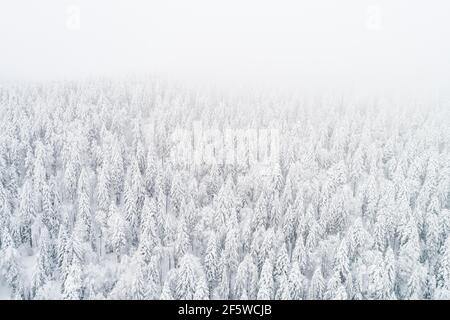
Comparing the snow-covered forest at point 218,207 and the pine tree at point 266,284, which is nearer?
the pine tree at point 266,284

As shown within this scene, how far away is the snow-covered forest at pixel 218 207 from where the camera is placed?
219 ft

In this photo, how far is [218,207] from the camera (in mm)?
79000

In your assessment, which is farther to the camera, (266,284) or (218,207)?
(218,207)

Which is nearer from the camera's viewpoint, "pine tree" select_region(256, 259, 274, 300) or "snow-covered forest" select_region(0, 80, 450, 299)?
"pine tree" select_region(256, 259, 274, 300)

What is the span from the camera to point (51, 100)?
114938 mm

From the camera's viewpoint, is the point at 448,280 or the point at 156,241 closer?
the point at 448,280

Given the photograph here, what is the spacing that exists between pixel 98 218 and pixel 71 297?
64.8 ft

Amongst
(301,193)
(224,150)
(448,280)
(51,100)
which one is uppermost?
(51,100)

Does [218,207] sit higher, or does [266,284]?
[218,207]

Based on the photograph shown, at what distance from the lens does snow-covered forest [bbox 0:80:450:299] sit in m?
66.8
